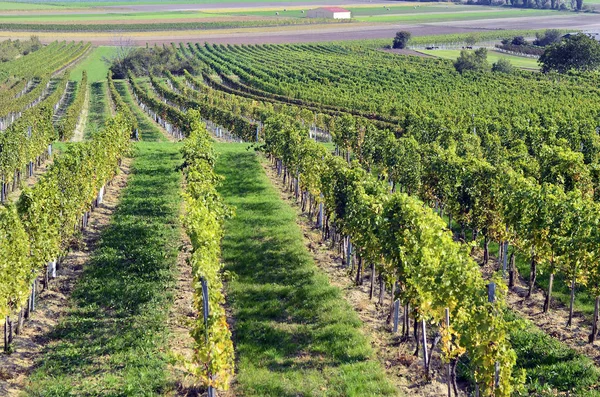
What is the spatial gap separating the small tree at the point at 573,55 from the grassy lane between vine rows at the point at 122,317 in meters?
99.7

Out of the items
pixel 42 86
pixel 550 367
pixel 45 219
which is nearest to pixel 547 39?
pixel 42 86

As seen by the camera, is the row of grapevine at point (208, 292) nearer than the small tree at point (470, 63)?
Yes

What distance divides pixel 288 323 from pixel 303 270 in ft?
15.5

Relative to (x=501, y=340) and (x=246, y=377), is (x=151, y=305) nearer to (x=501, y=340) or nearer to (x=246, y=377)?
(x=246, y=377)

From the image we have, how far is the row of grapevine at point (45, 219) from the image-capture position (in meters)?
24.7

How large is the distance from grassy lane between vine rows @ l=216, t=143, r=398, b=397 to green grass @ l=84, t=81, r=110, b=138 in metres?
42.5

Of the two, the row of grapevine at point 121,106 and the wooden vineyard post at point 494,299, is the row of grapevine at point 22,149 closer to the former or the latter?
the row of grapevine at point 121,106

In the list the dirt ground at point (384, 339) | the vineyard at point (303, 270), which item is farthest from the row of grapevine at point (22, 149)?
Result: the dirt ground at point (384, 339)

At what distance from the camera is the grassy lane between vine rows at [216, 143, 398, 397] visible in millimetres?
22781

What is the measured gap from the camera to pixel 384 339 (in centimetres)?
2577

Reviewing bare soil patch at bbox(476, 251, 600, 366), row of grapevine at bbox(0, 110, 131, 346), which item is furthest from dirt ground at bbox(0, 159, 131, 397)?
bare soil patch at bbox(476, 251, 600, 366)

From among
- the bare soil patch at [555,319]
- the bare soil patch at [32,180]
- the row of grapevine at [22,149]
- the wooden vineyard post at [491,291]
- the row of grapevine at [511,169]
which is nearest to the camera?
the wooden vineyard post at [491,291]

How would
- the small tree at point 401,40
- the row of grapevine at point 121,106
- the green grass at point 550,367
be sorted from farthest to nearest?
the small tree at point 401,40, the row of grapevine at point 121,106, the green grass at point 550,367

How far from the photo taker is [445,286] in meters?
21.6
